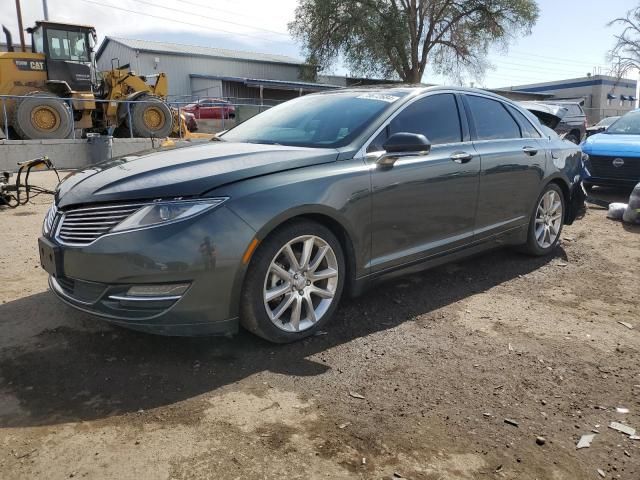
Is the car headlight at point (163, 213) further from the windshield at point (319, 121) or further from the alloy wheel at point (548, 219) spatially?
the alloy wheel at point (548, 219)

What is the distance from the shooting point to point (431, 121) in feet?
13.8

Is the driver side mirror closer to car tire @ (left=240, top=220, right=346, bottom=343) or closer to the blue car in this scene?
car tire @ (left=240, top=220, right=346, bottom=343)

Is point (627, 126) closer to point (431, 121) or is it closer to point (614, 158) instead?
point (614, 158)

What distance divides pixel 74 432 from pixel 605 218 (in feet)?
24.2

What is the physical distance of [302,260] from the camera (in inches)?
130

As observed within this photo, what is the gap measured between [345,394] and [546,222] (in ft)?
11.5

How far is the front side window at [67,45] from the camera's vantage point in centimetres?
1401

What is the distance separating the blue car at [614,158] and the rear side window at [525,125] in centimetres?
364

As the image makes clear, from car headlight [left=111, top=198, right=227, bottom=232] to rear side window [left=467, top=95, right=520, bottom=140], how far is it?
2704mm

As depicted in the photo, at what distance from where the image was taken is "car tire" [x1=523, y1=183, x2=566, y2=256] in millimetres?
5242

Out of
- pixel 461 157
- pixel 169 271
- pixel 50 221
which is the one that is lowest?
pixel 169 271

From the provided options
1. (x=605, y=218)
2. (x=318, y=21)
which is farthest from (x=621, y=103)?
(x=605, y=218)

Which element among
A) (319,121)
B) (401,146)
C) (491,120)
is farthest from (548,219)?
(319,121)

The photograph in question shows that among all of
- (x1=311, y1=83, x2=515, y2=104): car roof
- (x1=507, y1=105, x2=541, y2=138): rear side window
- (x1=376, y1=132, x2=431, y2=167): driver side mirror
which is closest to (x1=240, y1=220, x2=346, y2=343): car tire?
(x1=376, y1=132, x2=431, y2=167): driver side mirror
